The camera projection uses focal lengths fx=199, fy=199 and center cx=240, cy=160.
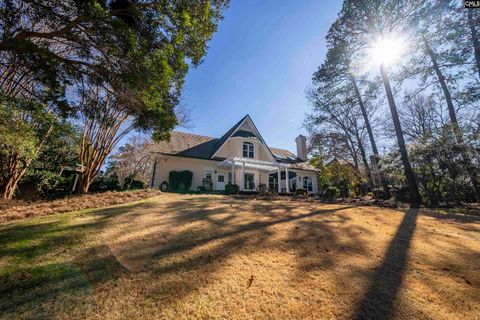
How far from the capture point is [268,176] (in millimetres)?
21156

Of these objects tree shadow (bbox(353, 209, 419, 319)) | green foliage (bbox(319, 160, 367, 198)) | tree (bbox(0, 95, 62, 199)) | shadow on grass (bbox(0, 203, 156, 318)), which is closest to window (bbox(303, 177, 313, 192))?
green foliage (bbox(319, 160, 367, 198))

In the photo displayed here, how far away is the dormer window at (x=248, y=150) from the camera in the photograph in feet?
65.2

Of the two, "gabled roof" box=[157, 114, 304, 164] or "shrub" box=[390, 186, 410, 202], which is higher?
"gabled roof" box=[157, 114, 304, 164]

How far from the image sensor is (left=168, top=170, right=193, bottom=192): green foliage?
1602cm

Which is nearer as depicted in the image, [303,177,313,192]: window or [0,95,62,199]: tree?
[0,95,62,199]: tree

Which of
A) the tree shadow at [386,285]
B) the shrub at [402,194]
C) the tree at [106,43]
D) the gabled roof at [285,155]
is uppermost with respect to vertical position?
the gabled roof at [285,155]

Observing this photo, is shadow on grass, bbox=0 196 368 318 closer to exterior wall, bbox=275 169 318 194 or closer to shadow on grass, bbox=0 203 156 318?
shadow on grass, bbox=0 203 156 318

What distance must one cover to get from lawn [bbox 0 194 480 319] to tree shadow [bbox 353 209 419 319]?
0.01 metres

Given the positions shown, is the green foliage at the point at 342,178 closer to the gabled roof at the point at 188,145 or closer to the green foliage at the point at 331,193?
the green foliage at the point at 331,193

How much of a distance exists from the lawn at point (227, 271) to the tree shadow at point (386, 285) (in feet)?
0.05

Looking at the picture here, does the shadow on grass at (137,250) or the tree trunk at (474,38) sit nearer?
the shadow on grass at (137,250)

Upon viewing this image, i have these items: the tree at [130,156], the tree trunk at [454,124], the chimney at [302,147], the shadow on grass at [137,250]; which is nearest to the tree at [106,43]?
the shadow on grass at [137,250]

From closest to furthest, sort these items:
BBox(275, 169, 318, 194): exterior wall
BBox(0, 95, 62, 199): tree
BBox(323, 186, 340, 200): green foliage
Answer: BBox(0, 95, 62, 199): tree < BBox(323, 186, 340, 200): green foliage < BBox(275, 169, 318, 194): exterior wall

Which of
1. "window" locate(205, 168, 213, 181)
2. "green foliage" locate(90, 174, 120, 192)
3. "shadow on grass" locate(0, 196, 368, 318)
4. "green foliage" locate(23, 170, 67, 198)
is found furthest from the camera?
"window" locate(205, 168, 213, 181)
